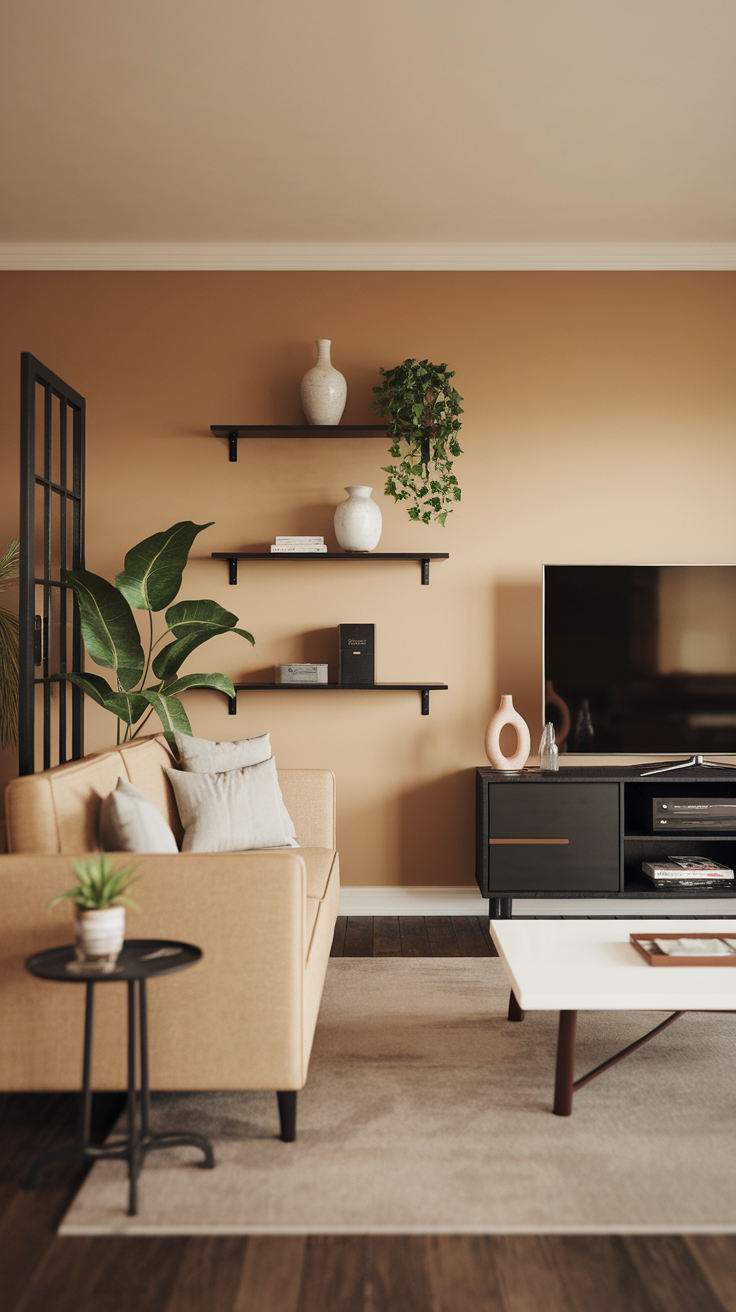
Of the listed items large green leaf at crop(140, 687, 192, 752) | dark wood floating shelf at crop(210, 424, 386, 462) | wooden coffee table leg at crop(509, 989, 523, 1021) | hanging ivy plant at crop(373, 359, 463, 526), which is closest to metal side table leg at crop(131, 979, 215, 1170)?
wooden coffee table leg at crop(509, 989, 523, 1021)

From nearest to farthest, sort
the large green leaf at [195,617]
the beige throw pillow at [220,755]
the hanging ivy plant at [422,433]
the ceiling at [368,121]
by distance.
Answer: the ceiling at [368,121] → the beige throw pillow at [220,755] → the large green leaf at [195,617] → the hanging ivy plant at [422,433]

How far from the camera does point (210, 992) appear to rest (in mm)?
1848

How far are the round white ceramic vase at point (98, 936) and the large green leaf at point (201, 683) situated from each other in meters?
1.62

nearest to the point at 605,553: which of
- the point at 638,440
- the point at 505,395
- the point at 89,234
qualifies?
the point at 638,440

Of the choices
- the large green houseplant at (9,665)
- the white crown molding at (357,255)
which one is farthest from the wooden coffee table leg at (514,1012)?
the white crown molding at (357,255)

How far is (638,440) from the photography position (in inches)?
149

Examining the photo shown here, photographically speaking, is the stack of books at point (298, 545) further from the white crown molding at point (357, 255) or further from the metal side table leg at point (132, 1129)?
the metal side table leg at point (132, 1129)

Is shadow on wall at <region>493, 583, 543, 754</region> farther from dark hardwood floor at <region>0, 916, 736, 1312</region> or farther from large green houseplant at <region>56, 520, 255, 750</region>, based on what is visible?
dark hardwood floor at <region>0, 916, 736, 1312</region>

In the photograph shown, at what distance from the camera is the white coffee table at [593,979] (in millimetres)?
1870

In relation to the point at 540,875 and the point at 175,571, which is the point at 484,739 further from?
the point at 175,571

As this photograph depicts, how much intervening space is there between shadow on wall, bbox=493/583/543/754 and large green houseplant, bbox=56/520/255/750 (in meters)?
1.15

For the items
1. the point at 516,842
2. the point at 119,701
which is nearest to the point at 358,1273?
the point at 516,842

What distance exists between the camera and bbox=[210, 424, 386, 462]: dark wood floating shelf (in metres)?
3.59

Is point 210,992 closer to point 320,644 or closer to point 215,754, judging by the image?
point 215,754
